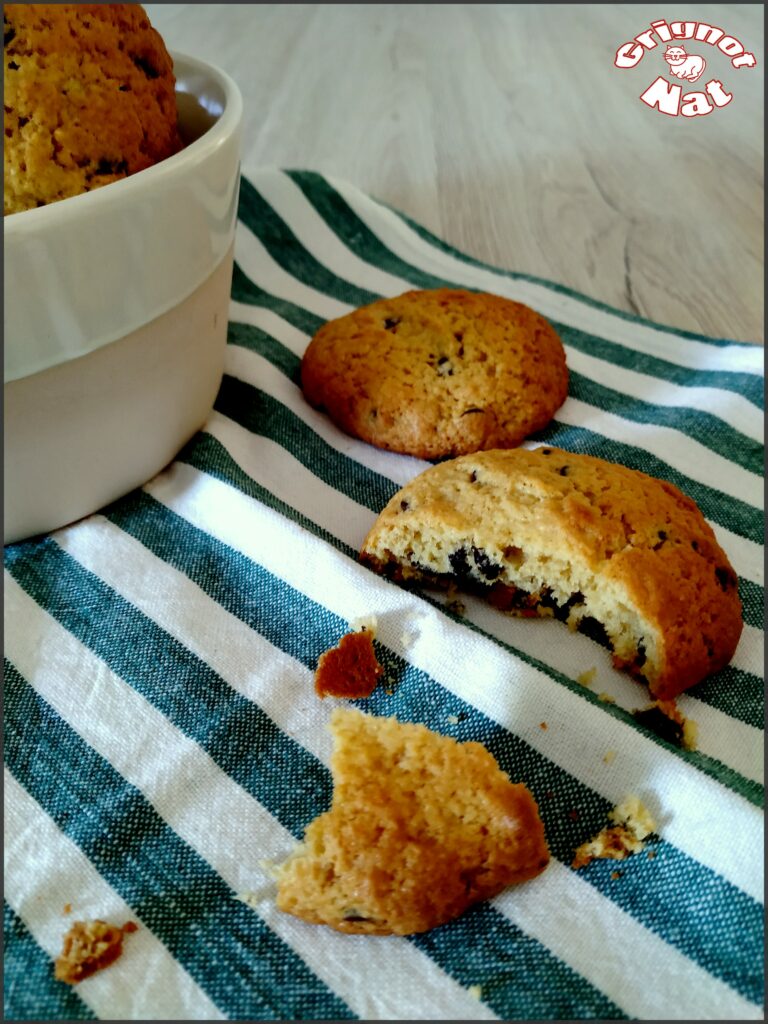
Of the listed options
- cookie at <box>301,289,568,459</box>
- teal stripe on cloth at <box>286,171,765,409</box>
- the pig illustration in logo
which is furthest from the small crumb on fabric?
the pig illustration in logo

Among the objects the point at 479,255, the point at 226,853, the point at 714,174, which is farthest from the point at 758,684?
the point at 714,174

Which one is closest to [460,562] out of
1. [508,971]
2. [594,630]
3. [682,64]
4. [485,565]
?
[485,565]

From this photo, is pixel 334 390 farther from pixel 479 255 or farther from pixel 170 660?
pixel 479 255

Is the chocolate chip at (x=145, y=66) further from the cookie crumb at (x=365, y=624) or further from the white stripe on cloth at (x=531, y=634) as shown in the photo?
the cookie crumb at (x=365, y=624)

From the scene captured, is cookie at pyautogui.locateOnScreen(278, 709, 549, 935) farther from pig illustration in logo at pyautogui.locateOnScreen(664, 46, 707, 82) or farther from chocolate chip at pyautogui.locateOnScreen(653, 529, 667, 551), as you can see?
pig illustration in logo at pyautogui.locateOnScreen(664, 46, 707, 82)

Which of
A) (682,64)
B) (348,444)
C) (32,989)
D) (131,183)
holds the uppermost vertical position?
(682,64)

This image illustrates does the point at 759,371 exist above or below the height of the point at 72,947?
above

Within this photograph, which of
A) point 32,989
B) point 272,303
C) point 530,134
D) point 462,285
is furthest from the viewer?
Result: point 530,134

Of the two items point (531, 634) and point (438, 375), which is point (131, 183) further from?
point (531, 634)
